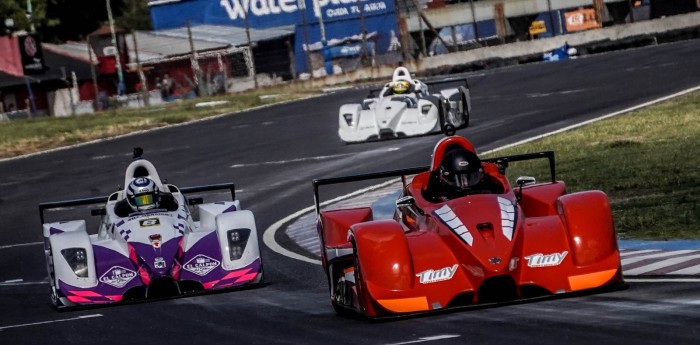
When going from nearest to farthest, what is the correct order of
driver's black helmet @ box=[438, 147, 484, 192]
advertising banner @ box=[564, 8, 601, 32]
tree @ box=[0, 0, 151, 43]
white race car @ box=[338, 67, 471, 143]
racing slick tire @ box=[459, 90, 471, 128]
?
driver's black helmet @ box=[438, 147, 484, 192], white race car @ box=[338, 67, 471, 143], racing slick tire @ box=[459, 90, 471, 128], advertising banner @ box=[564, 8, 601, 32], tree @ box=[0, 0, 151, 43]

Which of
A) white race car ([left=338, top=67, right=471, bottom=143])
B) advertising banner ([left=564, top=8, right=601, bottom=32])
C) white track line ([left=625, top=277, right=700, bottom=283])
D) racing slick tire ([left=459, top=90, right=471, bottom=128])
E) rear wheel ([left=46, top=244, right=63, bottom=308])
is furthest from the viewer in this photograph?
advertising banner ([left=564, top=8, right=601, bottom=32])

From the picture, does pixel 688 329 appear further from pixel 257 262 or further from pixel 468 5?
pixel 468 5

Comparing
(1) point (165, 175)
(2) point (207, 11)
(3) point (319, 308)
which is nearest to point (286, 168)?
(1) point (165, 175)

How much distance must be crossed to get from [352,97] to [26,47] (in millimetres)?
21268

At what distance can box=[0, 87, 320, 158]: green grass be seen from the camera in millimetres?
37188

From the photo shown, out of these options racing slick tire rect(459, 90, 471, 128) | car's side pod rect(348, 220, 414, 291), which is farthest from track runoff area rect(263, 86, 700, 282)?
racing slick tire rect(459, 90, 471, 128)

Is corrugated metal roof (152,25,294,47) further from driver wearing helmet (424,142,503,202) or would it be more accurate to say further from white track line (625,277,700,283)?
white track line (625,277,700,283)

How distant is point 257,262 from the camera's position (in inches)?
538

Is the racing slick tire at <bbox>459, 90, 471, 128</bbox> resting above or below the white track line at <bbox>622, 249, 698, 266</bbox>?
above

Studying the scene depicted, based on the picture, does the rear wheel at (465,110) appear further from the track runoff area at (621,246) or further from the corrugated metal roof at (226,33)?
the corrugated metal roof at (226,33)

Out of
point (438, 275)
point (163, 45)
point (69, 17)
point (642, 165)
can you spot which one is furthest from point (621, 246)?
point (69, 17)

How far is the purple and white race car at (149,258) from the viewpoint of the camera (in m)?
13.1

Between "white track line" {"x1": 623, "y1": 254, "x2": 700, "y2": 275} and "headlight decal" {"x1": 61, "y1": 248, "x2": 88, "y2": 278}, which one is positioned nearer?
"white track line" {"x1": 623, "y1": 254, "x2": 700, "y2": 275}

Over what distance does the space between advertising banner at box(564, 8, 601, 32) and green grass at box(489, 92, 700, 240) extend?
3235 cm
